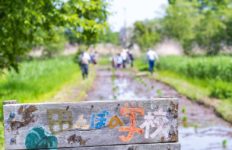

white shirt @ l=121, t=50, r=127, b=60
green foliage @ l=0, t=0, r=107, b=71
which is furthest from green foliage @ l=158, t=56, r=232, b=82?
green foliage @ l=0, t=0, r=107, b=71

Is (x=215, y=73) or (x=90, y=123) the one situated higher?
(x=215, y=73)


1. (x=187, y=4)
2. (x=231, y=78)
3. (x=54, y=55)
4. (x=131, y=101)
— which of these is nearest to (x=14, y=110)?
(x=131, y=101)

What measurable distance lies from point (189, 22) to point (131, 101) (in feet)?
187

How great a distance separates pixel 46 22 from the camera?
1472cm

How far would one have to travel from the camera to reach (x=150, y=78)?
32438 mm

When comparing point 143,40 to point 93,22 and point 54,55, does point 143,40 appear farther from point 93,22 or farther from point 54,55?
point 93,22

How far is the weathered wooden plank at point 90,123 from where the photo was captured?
4809 millimetres

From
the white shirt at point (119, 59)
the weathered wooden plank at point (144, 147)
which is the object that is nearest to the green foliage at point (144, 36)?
the white shirt at point (119, 59)

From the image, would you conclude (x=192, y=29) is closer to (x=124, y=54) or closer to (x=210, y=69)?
(x=124, y=54)

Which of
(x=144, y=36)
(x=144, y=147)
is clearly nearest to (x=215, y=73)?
(x=144, y=147)

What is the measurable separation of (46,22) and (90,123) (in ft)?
33.1

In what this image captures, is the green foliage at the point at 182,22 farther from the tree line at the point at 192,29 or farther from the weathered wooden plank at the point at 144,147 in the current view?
the weathered wooden plank at the point at 144,147

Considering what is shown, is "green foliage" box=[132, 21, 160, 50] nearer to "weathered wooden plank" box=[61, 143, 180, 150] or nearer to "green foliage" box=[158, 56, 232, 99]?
"green foliage" box=[158, 56, 232, 99]

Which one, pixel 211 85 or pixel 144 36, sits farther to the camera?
pixel 144 36
